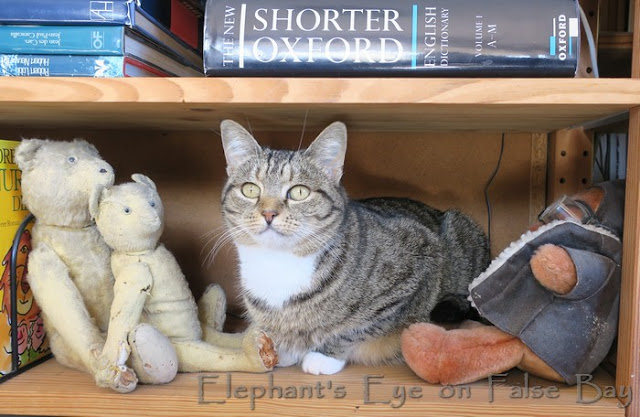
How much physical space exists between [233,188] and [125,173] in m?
0.46

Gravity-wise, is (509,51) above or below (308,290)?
above

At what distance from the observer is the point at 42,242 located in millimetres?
917

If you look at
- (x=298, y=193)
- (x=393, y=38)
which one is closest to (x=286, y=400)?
(x=298, y=193)

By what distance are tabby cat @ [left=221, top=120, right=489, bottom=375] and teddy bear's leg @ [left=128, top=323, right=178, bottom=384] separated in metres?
0.19

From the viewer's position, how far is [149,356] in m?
0.81

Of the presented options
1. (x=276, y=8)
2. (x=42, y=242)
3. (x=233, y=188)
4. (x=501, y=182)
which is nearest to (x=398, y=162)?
(x=501, y=182)

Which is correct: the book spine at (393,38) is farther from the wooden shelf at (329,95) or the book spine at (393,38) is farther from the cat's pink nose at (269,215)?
the cat's pink nose at (269,215)

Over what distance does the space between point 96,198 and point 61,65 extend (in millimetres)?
217

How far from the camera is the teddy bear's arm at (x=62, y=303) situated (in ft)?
2.82

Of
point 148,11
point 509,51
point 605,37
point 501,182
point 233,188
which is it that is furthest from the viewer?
point 501,182

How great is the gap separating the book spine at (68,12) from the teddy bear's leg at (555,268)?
2.33 ft

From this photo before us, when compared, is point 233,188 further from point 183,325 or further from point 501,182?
point 501,182

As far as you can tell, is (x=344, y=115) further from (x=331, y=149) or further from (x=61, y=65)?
(x=61, y=65)

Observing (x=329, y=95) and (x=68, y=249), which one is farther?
(x=68, y=249)
